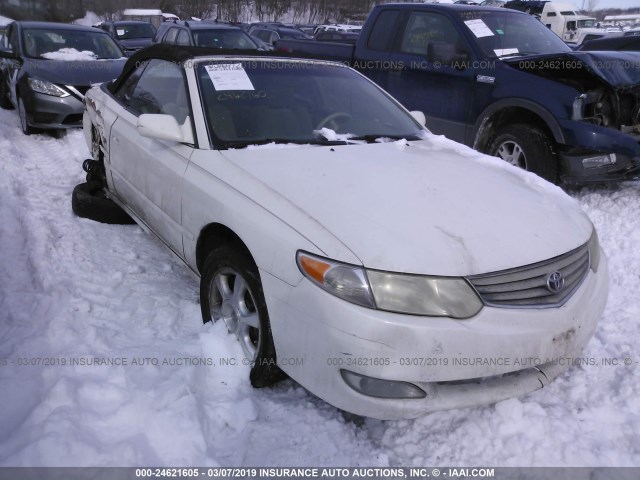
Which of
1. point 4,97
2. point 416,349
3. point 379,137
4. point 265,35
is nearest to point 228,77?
point 379,137

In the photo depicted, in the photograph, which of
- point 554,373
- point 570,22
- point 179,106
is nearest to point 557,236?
point 554,373

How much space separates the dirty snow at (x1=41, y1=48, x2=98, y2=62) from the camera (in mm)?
8055

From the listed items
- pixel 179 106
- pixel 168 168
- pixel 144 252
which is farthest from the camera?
pixel 144 252

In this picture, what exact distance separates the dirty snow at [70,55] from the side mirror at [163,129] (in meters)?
5.98

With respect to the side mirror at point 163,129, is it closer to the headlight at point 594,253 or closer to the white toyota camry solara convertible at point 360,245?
the white toyota camry solara convertible at point 360,245

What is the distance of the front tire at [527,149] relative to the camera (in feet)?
15.9

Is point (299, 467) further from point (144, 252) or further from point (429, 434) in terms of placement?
point (144, 252)

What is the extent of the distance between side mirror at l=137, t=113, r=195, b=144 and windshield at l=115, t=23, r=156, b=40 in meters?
16.1

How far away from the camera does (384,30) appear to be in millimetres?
6527

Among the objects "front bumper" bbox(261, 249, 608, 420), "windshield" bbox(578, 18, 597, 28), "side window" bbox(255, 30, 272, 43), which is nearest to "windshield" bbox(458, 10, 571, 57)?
"front bumper" bbox(261, 249, 608, 420)

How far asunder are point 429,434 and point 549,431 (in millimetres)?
534

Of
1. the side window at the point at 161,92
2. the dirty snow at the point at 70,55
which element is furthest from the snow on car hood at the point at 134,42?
the side window at the point at 161,92

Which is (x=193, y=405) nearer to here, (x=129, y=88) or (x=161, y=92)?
(x=161, y=92)

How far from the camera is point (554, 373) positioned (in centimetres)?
238
